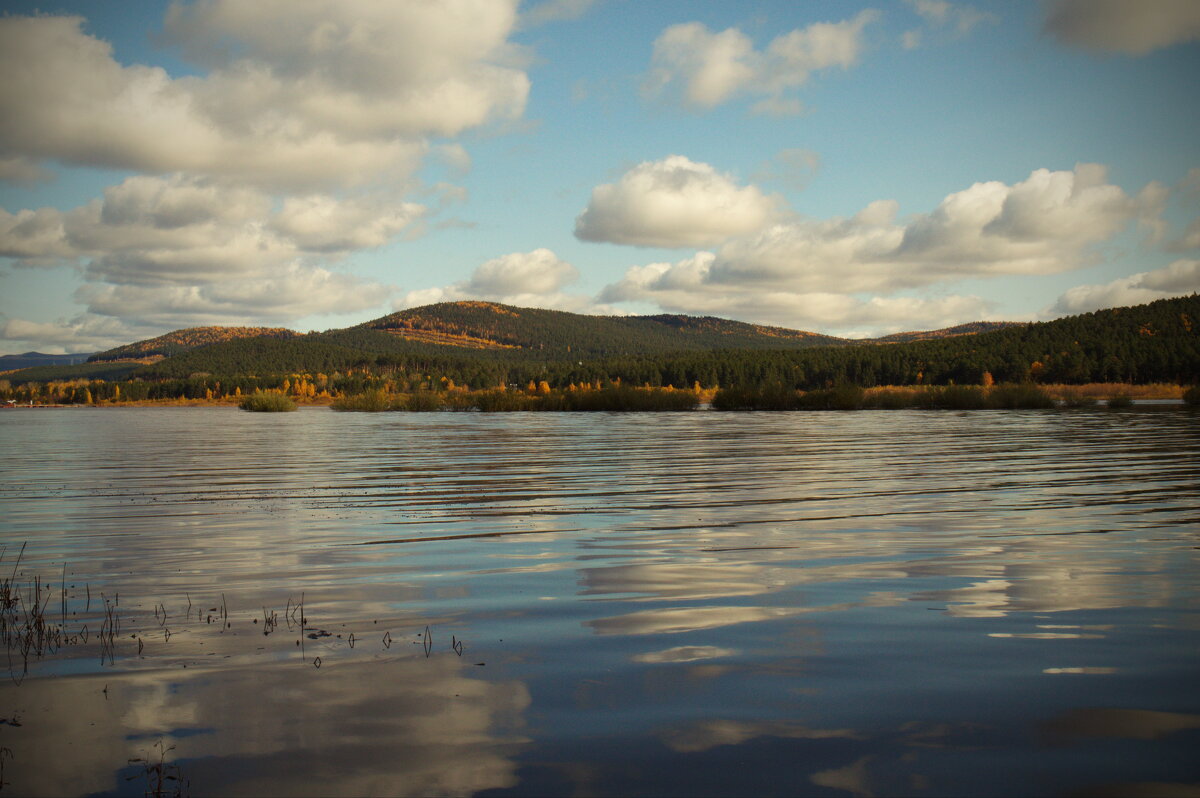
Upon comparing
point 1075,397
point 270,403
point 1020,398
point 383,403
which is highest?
point 270,403

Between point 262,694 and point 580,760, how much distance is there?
2.78 meters

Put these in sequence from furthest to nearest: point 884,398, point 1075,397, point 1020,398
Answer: point 1075,397 < point 884,398 < point 1020,398

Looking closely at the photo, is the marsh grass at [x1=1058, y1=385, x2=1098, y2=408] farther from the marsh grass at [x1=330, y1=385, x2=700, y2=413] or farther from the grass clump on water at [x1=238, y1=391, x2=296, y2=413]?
the grass clump on water at [x1=238, y1=391, x2=296, y2=413]

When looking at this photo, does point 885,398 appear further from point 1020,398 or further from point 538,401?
point 538,401

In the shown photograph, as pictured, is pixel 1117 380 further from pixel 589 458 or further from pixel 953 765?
pixel 953 765

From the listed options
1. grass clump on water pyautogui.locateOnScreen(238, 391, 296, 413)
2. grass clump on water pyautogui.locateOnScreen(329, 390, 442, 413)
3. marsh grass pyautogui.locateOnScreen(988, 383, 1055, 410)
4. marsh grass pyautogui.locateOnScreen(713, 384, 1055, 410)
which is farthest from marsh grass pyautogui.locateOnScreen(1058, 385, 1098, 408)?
grass clump on water pyautogui.locateOnScreen(238, 391, 296, 413)

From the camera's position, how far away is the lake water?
16.6ft

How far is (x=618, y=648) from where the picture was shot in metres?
7.38

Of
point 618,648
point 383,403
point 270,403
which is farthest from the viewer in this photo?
point 270,403

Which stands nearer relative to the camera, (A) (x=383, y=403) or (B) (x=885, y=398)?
(B) (x=885, y=398)

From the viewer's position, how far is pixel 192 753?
530cm

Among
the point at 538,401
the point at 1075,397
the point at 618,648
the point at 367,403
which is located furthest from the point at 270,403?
the point at 618,648

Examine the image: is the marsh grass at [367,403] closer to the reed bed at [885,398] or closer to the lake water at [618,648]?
the reed bed at [885,398]

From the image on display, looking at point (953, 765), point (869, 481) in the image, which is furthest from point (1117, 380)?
point (953, 765)
